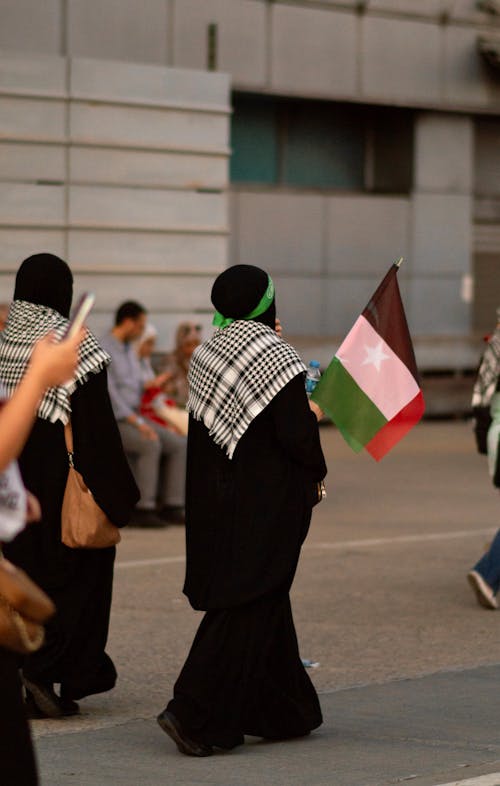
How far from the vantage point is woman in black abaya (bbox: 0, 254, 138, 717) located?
24.6 feet

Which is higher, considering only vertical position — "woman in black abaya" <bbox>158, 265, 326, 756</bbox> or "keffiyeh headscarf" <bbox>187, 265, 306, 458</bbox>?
"keffiyeh headscarf" <bbox>187, 265, 306, 458</bbox>

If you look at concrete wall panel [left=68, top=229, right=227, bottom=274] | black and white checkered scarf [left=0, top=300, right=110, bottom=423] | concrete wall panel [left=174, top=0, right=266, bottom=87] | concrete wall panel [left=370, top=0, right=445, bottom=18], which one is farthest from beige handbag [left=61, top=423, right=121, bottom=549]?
concrete wall panel [left=370, top=0, right=445, bottom=18]

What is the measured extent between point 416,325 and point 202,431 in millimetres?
18389

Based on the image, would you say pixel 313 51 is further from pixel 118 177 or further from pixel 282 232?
pixel 118 177

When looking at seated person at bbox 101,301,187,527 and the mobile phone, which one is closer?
the mobile phone

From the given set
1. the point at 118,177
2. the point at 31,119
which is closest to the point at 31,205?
the point at 31,119

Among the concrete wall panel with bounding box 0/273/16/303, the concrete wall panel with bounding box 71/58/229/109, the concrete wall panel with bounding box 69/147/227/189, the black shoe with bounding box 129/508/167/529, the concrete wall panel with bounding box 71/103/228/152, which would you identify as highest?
the concrete wall panel with bounding box 71/58/229/109

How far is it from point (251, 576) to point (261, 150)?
17540 mm

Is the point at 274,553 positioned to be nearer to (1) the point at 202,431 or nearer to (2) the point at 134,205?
(1) the point at 202,431

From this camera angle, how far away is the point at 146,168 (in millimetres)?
18500

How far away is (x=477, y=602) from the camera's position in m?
10.7

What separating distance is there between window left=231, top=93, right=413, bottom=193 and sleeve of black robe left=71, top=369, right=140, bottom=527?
52.7 feet

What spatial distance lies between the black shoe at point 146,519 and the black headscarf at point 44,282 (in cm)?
659

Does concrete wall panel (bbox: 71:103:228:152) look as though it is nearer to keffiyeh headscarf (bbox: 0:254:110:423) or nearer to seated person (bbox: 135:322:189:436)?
seated person (bbox: 135:322:189:436)
